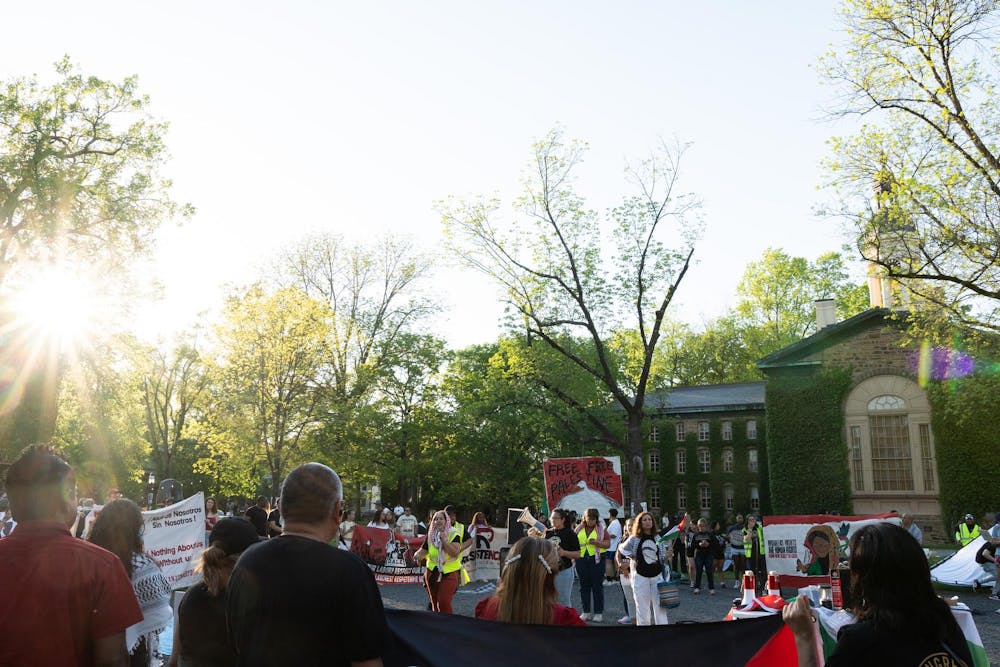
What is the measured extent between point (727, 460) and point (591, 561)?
5265cm

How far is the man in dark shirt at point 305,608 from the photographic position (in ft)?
10.1

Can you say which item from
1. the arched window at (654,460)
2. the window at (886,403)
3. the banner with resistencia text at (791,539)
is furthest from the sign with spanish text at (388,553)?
the arched window at (654,460)

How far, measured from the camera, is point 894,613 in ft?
10.6

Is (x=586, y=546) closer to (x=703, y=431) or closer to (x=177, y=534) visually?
(x=177, y=534)

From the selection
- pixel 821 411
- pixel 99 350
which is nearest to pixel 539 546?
pixel 99 350

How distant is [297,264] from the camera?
52.7m

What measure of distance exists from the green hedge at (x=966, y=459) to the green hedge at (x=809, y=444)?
13.1ft

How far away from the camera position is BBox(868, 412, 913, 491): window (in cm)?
3916

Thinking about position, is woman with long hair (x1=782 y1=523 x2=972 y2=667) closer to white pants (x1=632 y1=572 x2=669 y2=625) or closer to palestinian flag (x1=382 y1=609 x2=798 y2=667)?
palestinian flag (x1=382 y1=609 x2=798 y2=667)

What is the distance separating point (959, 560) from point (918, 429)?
2030 cm

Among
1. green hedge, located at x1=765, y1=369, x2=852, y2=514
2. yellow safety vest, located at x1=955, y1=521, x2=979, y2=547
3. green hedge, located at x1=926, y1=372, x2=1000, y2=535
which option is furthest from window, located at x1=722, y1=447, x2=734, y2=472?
yellow safety vest, located at x1=955, y1=521, x2=979, y2=547

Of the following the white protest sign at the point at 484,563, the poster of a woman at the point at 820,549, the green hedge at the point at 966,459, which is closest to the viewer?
the poster of a woman at the point at 820,549

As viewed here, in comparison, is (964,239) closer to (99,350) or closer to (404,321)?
(99,350)

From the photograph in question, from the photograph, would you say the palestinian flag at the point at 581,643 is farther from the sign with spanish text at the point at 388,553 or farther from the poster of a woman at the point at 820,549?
the sign with spanish text at the point at 388,553
